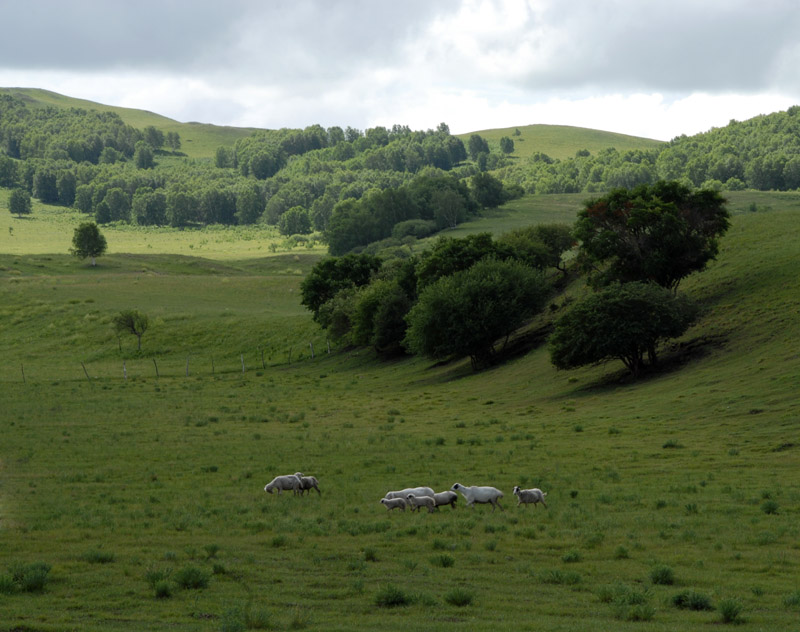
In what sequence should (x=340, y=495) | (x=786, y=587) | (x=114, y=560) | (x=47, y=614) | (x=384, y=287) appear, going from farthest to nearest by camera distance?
1. (x=384, y=287)
2. (x=340, y=495)
3. (x=114, y=560)
4. (x=786, y=587)
5. (x=47, y=614)

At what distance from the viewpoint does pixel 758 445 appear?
104 feet

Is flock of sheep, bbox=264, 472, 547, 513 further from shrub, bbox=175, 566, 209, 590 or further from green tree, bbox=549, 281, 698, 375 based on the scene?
green tree, bbox=549, 281, 698, 375

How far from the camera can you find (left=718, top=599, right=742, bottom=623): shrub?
12859mm

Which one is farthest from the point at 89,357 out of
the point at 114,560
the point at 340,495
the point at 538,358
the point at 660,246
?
the point at 114,560

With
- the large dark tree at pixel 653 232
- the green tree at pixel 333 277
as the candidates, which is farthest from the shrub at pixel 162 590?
the green tree at pixel 333 277

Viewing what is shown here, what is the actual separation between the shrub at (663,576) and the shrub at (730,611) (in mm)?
2385

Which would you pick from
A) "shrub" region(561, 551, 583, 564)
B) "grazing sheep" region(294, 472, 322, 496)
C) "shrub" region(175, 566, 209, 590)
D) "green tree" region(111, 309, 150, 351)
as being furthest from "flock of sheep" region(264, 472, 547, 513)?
"green tree" region(111, 309, 150, 351)

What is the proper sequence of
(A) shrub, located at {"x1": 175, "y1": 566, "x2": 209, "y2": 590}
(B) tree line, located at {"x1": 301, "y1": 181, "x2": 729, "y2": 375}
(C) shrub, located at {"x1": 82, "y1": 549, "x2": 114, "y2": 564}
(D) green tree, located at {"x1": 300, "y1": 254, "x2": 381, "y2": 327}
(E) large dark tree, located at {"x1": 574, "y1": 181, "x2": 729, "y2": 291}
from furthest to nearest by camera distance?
(D) green tree, located at {"x1": 300, "y1": 254, "x2": 381, "y2": 327}, (E) large dark tree, located at {"x1": 574, "y1": 181, "x2": 729, "y2": 291}, (B) tree line, located at {"x1": 301, "y1": 181, "x2": 729, "y2": 375}, (C) shrub, located at {"x1": 82, "y1": 549, "x2": 114, "y2": 564}, (A) shrub, located at {"x1": 175, "y1": 566, "x2": 209, "y2": 590}

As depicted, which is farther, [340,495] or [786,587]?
[340,495]

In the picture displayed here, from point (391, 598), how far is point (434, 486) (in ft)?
40.9

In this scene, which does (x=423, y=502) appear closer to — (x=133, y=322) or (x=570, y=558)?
(x=570, y=558)

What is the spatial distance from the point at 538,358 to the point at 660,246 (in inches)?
472

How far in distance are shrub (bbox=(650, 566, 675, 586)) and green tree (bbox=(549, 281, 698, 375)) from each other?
35906 millimetres

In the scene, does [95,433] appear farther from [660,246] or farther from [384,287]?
[384,287]
